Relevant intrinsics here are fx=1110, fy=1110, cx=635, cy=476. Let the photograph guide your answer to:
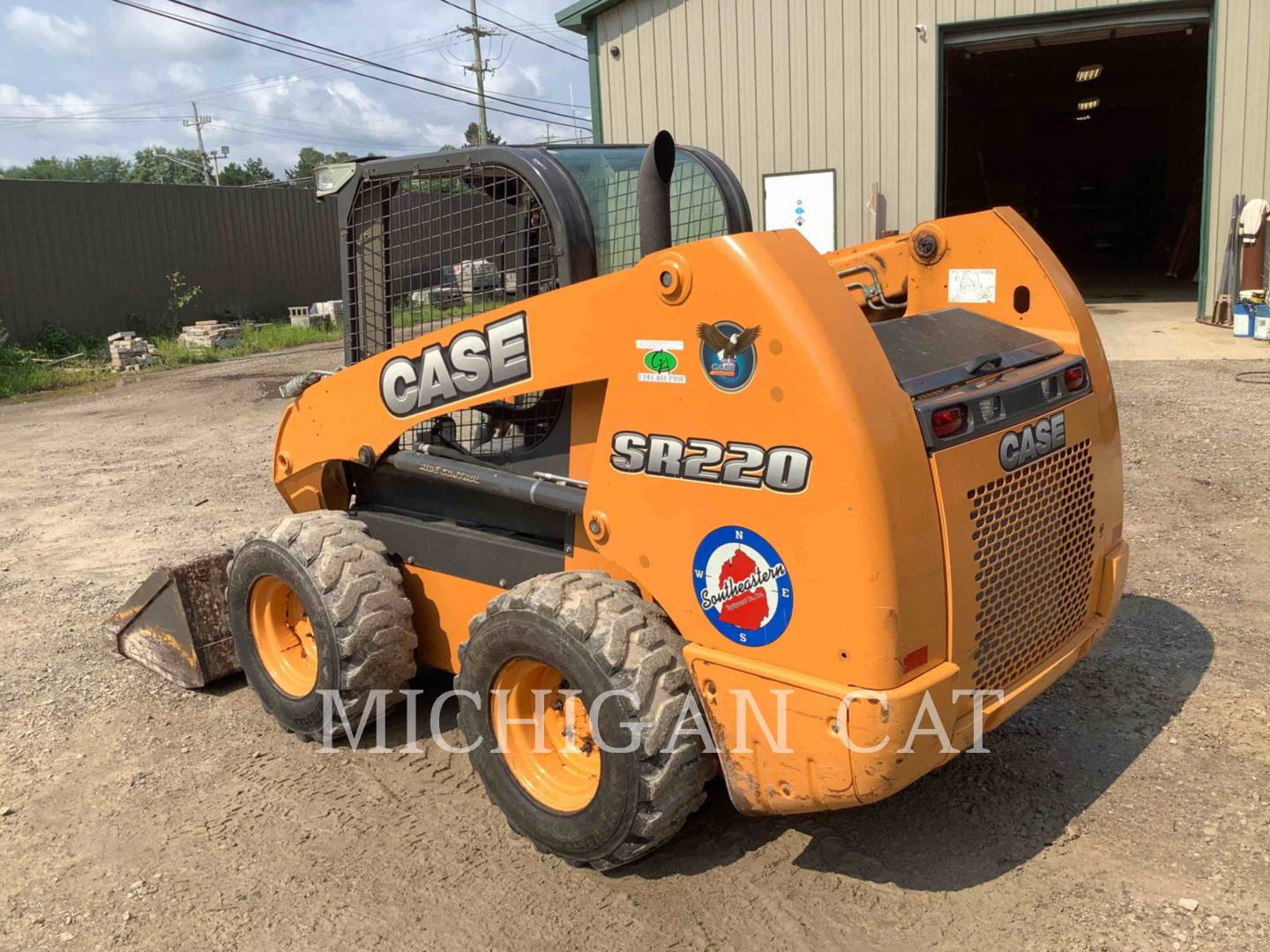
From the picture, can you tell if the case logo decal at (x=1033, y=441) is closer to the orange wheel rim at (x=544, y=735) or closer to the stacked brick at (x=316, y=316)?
the orange wheel rim at (x=544, y=735)

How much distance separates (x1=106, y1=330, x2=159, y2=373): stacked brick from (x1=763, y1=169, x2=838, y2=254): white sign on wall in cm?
967

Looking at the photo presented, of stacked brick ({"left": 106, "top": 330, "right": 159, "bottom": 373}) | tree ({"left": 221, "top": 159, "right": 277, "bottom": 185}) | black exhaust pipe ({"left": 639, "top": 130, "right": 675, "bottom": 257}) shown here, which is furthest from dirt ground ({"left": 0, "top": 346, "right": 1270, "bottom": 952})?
tree ({"left": 221, "top": 159, "right": 277, "bottom": 185})

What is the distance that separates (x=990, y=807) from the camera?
3.52 meters

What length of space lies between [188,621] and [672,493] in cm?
265

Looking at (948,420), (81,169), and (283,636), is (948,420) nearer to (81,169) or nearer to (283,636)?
(283,636)

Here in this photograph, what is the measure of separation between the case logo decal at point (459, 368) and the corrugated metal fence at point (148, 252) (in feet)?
53.4

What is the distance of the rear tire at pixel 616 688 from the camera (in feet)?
9.74

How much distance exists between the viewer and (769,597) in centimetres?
281

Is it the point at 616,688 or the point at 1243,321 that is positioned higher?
the point at 1243,321

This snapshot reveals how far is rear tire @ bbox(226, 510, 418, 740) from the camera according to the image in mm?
3875

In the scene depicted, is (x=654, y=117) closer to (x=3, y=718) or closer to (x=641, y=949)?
(x=3, y=718)

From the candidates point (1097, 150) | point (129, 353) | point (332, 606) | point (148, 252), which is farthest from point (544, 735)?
point (1097, 150)

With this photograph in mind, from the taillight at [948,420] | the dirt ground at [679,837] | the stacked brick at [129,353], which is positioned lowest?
the dirt ground at [679,837]

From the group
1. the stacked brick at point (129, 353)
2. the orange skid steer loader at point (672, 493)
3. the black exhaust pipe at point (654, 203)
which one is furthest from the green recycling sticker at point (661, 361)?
the stacked brick at point (129, 353)
